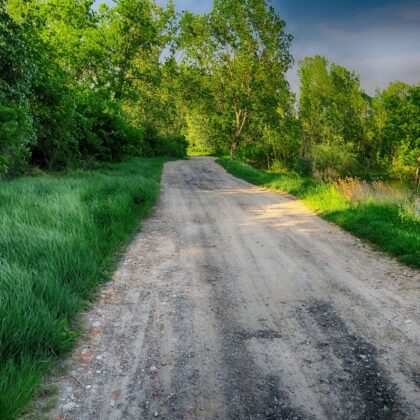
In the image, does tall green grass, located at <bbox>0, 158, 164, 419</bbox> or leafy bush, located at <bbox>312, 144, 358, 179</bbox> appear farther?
leafy bush, located at <bbox>312, 144, 358, 179</bbox>

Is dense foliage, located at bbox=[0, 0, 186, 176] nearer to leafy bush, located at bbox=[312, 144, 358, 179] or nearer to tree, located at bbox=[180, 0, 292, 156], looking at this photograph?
tree, located at bbox=[180, 0, 292, 156]

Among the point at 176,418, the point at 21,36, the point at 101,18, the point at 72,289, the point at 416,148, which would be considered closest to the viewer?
the point at 176,418

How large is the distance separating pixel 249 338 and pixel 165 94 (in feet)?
97.5

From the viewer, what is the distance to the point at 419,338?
3.61 metres

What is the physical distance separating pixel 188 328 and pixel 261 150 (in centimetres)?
4312

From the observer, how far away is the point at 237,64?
3247 centimetres

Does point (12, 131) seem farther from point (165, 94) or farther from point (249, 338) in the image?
point (165, 94)

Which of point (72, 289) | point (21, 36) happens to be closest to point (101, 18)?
point (21, 36)

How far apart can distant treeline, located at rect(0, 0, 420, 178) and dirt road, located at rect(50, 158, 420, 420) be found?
306 inches

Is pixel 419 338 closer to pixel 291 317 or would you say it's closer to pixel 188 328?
pixel 291 317

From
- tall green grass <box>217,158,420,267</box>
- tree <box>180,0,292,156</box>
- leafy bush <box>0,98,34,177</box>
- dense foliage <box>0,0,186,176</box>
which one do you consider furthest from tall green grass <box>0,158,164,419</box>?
tree <box>180,0,292,156</box>

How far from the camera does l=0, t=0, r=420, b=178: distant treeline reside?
14.3 meters

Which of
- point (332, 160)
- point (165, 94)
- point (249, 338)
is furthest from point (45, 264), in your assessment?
point (332, 160)

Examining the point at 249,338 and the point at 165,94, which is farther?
the point at 165,94
